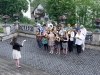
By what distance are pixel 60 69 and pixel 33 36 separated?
6.60 m

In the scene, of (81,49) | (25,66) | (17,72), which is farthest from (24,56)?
(81,49)

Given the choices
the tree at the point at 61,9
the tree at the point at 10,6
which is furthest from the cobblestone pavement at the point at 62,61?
the tree at the point at 10,6

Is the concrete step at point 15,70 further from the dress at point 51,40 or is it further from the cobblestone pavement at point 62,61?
the dress at point 51,40

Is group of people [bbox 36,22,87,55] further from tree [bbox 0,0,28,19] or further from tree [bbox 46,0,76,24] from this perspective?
tree [bbox 0,0,28,19]

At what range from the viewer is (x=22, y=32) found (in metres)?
17.0

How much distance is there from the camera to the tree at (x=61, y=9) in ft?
95.2

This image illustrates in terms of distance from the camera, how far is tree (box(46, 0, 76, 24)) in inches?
1142

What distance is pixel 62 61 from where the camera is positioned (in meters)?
11.2

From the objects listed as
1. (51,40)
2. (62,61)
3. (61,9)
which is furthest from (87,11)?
(62,61)

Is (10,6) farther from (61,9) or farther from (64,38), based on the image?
(64,38)

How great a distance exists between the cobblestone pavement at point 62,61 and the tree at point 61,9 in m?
16.2

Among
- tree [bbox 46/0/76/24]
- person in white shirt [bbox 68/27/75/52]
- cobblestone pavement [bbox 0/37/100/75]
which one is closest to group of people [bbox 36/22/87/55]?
person in white shirt [bbox 68/27/75/52]

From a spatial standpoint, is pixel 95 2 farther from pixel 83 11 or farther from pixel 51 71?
pixel 51 71

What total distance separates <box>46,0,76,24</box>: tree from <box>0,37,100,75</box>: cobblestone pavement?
637 inches
